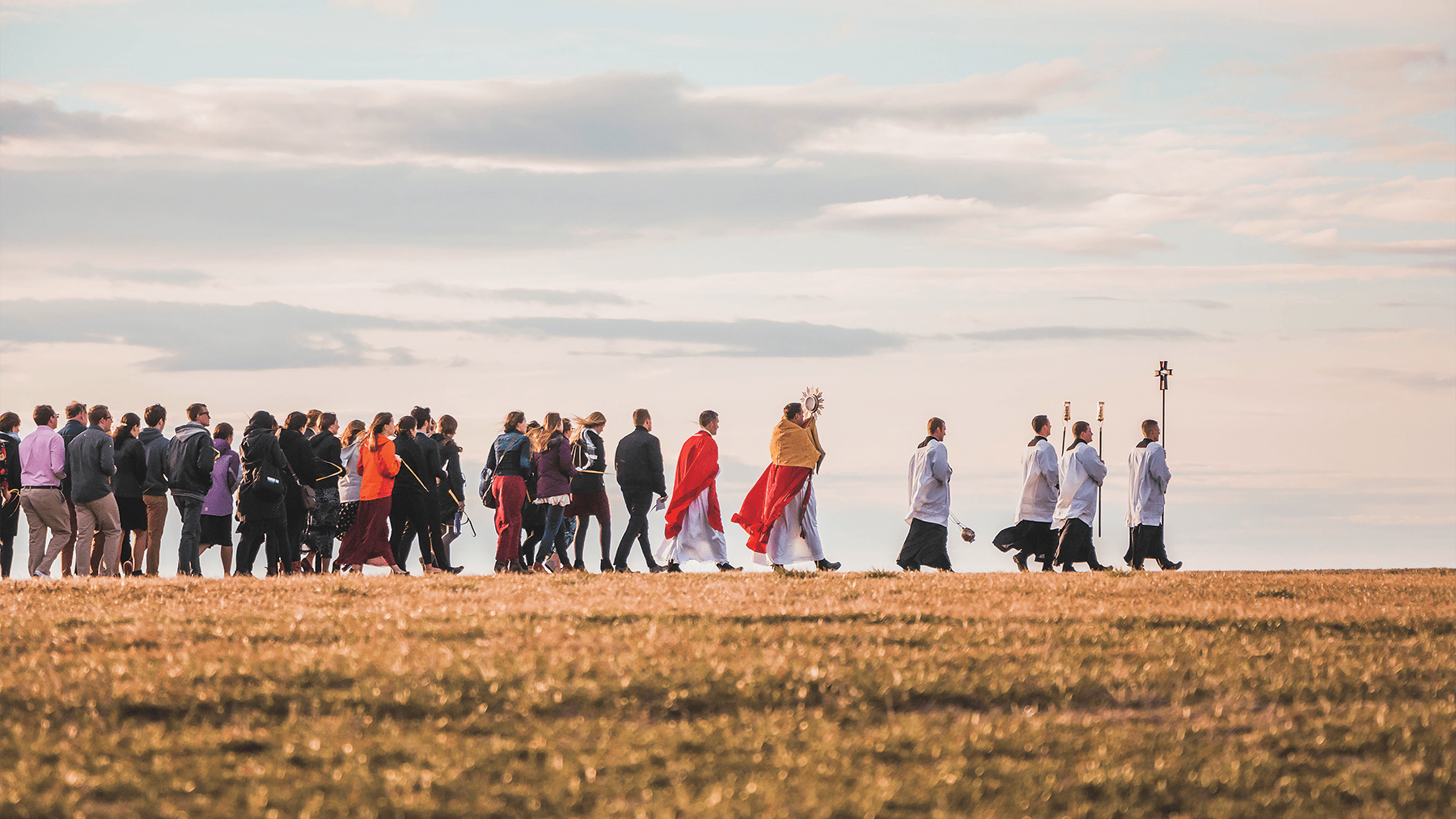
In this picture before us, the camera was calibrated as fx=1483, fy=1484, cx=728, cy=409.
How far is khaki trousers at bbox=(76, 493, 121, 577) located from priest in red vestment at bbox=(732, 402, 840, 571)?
27.1ft

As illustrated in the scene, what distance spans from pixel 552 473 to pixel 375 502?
7.64ft

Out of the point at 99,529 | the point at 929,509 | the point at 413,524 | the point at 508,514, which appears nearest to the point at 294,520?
the point at 413,524

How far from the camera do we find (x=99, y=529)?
19266 millimetres

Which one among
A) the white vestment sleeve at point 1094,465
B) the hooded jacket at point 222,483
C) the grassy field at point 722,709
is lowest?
the grassy field at point 722,709

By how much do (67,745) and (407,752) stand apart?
2.12 m

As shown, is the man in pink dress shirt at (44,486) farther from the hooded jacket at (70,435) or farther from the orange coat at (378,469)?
the orange coat at (378,469)

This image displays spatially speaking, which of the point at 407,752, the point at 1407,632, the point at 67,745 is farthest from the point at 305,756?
the point at 1407,632

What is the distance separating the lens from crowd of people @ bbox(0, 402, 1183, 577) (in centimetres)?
1888

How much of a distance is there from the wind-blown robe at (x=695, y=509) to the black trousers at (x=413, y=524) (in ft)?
10.5

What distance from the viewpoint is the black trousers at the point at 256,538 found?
737 inches

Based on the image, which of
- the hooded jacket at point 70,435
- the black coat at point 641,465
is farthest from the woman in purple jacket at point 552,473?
the hooded jacket at point 70,435

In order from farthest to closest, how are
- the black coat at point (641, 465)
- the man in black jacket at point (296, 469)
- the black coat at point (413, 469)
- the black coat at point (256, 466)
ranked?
1. the black coat at point (641, 465)
2. the black coat at point (413, 469)
3. the man in black jacket at point (296, 469)
4. the black coat at point (256, 466)

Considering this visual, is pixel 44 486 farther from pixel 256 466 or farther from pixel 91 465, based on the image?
pixel 256 466

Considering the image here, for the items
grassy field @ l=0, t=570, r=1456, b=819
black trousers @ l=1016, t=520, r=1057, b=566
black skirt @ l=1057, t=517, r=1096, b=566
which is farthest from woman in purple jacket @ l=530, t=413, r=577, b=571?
black skirt @ l=1057, t=517, r=1096, b=566
